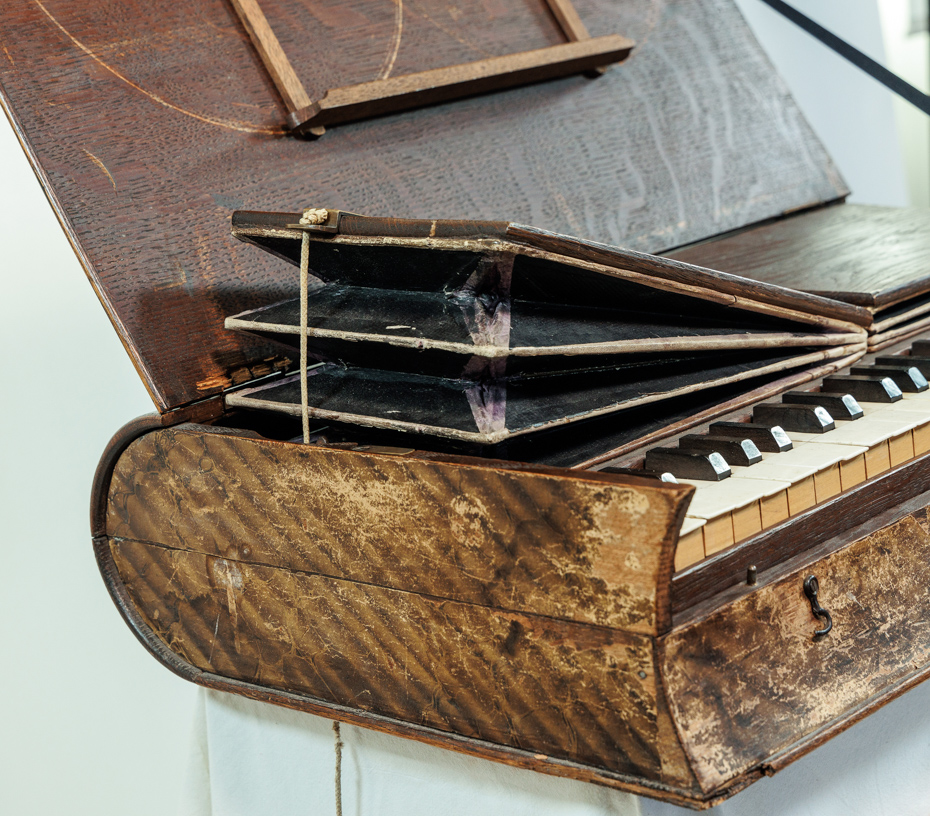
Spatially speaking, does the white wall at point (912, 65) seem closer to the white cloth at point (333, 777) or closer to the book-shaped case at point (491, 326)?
the book-shaped case at point (491, 326)

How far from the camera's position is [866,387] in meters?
1.13

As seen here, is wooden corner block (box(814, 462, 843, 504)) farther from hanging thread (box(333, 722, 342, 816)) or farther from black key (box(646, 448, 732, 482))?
hanging thread (box(333, 722, 342, 816))

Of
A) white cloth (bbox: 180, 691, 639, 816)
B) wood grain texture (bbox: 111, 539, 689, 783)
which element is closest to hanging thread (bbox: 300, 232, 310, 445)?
wood grain texture (bbox: 111, 539, 689, 783)

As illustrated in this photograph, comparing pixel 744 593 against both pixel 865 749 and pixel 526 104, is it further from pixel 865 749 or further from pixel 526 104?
pixel 526 104

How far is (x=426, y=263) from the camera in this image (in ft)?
3.08

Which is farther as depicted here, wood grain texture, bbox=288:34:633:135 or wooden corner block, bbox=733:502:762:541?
wood grain texture, bbox=288:34:633:135

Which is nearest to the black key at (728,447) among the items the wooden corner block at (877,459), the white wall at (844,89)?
the wooden corner block at (877,459)

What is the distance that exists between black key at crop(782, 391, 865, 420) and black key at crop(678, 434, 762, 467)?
0.41 ft

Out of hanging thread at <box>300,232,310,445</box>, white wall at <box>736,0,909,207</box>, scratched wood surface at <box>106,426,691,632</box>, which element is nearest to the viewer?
scratched wood surface at <box>106,426,691,632</box>

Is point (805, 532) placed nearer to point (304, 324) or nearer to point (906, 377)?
point (906, 377)

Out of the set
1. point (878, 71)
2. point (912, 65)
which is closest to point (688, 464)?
point (878, 71)

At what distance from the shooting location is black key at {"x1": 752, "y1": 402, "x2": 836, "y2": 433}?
1.05 m

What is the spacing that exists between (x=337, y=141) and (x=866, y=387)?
0.75 metres

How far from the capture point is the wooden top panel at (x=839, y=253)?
48.9 inches
